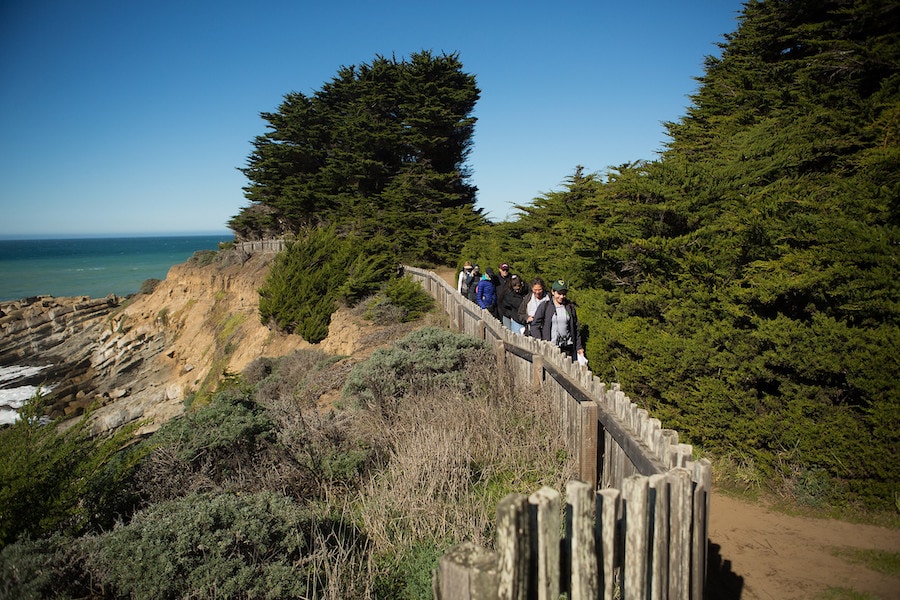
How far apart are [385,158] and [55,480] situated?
28077 mm

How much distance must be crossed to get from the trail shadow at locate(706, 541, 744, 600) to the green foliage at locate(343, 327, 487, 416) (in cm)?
337

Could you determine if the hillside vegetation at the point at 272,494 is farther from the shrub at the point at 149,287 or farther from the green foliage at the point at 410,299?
the shrub at the point at 149,287

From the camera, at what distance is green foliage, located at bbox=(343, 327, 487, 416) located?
266 inches

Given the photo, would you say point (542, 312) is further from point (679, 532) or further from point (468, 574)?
point (468, 574)

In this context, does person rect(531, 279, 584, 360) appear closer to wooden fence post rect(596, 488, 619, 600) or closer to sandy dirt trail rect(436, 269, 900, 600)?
sandy dirt trail rect(436, 269, 900, 600)

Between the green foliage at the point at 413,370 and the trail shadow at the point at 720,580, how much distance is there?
3.37 metres

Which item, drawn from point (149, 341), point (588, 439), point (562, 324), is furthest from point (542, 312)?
point (149, 341)

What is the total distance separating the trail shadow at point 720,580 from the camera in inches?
137

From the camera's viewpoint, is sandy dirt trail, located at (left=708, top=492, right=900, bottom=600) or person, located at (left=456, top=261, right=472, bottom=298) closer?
sandy dirt trail, located at (left=708, top=492, right=900, bottom=600)

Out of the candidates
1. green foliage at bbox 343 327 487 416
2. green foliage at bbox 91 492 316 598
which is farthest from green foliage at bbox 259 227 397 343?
green foliage at bbox 91 492 316 598

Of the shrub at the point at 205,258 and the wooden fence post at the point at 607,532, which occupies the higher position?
the shrub at the point at 205,258

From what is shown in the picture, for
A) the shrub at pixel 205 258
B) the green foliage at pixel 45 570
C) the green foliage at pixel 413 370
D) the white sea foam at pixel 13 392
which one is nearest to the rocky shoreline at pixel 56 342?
the white sea foam at pixel 13 392

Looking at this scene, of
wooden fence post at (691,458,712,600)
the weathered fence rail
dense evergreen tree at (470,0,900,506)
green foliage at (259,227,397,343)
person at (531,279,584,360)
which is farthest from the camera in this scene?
the weathered fence rail

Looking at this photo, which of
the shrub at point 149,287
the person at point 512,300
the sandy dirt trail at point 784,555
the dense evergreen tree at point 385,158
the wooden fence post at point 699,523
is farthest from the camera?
the shrub at point 149,287
